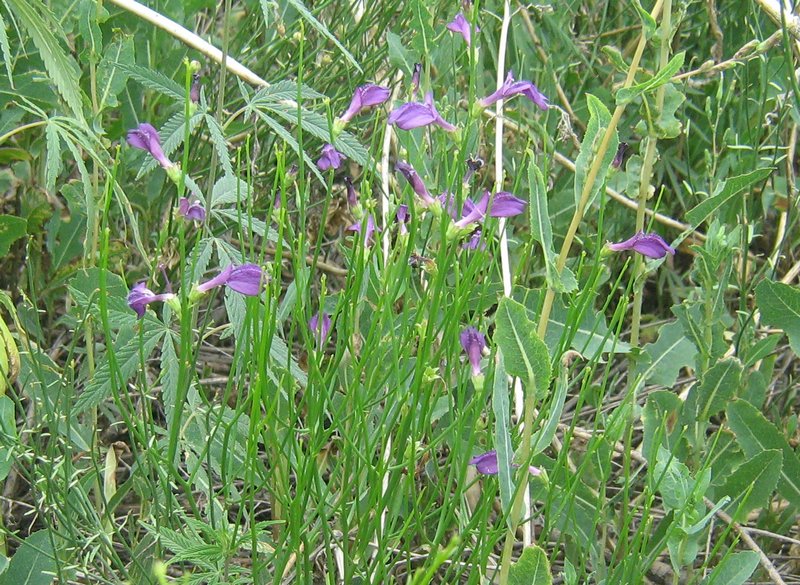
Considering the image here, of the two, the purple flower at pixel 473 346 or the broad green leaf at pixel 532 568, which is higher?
the purple flower at pixel 473 346

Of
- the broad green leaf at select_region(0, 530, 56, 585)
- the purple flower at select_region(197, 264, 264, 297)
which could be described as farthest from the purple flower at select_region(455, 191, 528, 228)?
the broad green leaf at select_region(0, 530, 56, 585)

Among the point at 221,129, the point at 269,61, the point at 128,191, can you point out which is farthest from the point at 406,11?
the point at 221,129

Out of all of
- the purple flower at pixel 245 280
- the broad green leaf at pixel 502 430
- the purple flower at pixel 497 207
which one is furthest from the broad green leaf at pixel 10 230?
the broad green leaf at pixel 502 430

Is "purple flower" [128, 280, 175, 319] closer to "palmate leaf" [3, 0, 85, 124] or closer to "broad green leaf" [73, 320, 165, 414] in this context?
"broad green leaf" [73, 320, 165, 414]

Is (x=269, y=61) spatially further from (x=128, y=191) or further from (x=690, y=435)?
(x=690, y=435)

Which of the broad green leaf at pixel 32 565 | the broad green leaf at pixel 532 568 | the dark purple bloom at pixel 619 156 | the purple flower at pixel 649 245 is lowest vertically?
the broad green leaf at pixel 32 565

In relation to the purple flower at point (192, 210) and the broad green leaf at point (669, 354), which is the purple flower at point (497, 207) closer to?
the purple flower at point (192, 210)

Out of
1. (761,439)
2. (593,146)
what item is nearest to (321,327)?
(593,146)
